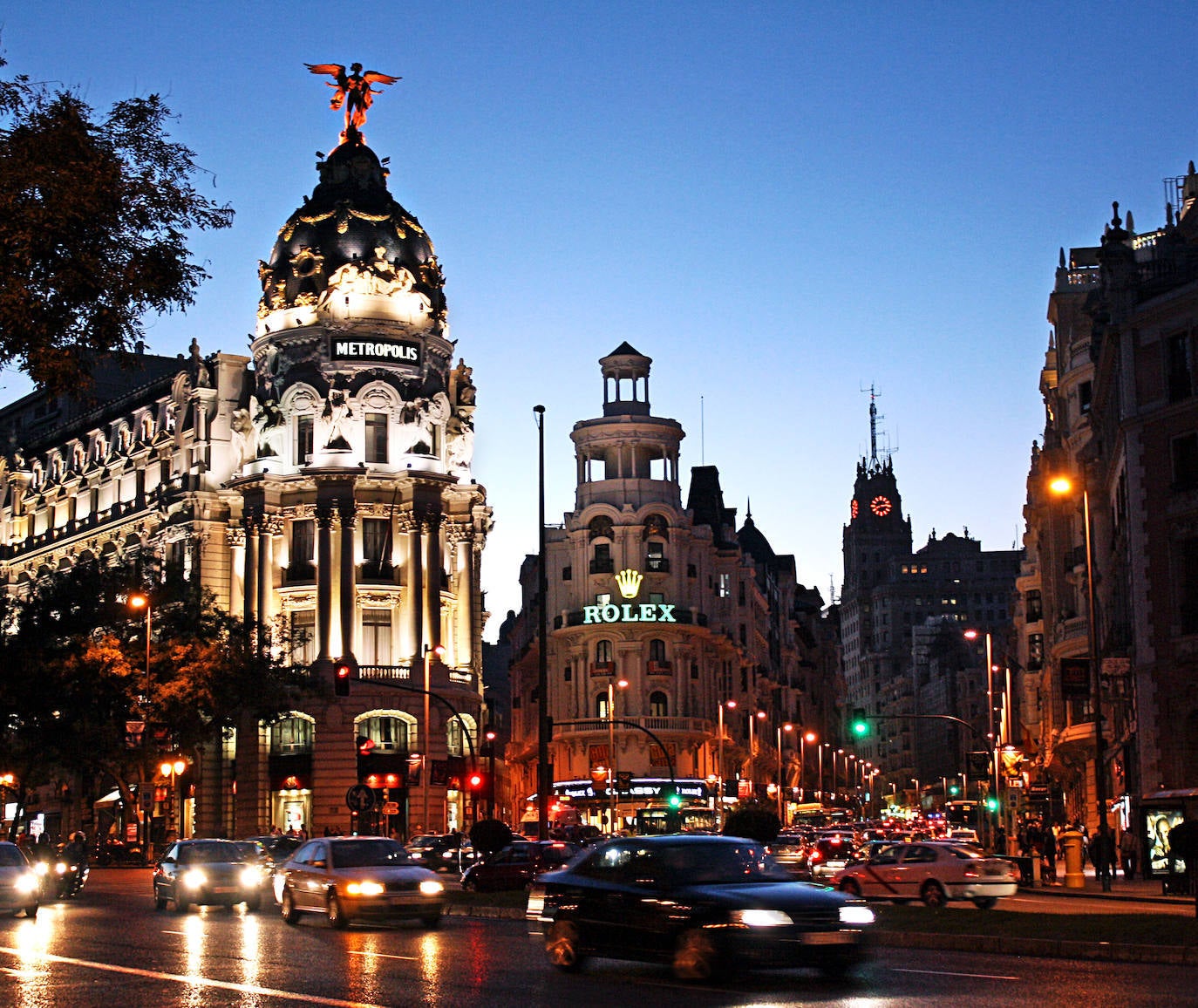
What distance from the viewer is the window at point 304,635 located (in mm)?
84312

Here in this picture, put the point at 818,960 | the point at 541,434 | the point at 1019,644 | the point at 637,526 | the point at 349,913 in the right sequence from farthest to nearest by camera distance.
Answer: the point at 1019,644 → the point at 637,526 → the point at 541,434 → the point at 349,913 → the point at 818,960

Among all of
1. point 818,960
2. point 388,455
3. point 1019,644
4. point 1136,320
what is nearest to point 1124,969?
point 818,960

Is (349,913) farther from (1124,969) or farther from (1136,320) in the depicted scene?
(1136,320)

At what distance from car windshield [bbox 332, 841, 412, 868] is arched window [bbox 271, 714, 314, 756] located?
55369mm

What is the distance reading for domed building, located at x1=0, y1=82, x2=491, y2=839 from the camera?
83.9 metres

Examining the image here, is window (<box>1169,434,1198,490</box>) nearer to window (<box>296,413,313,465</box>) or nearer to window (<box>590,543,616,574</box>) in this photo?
window (<box>296,413,313,465</box>)

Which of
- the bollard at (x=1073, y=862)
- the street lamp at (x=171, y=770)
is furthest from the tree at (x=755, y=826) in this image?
the street lamp at (x=171, y=770)

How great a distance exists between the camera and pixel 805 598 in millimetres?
180000

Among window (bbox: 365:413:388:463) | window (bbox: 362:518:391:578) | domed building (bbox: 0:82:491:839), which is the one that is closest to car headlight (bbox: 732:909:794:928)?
domed building (bbox: 0:82:491:839)

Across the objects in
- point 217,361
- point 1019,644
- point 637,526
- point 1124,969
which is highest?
point 217,361

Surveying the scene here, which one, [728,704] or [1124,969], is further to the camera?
[728,704]

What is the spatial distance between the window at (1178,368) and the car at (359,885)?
83.8 ft

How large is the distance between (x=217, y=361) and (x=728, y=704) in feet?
112

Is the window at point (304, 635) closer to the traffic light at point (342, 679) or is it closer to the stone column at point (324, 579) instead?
the stone column at point (324, 579)
